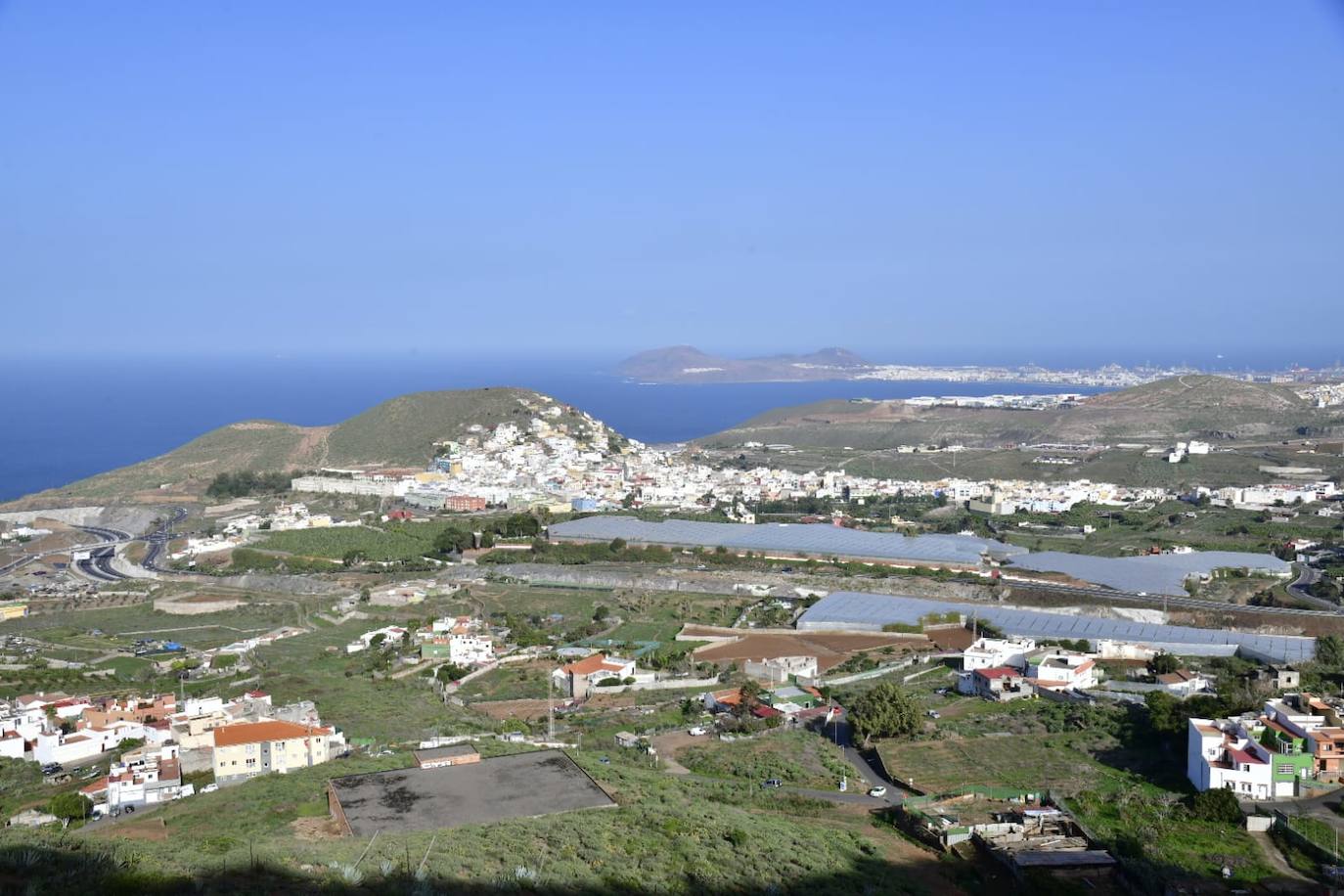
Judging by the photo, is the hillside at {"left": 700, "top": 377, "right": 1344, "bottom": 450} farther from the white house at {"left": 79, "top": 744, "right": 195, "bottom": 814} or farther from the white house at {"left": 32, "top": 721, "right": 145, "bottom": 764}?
the white house at {"left": 79, "top": 744, "right": 195, "bottom": 814}

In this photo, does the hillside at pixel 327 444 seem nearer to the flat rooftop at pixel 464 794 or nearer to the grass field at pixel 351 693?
the grass field at pixel 351 693

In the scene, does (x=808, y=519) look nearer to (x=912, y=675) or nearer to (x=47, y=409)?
(x=912, y=675)

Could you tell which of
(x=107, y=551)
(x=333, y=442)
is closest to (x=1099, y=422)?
(x=333, y=442)

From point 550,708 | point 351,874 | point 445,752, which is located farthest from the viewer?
point 550,708

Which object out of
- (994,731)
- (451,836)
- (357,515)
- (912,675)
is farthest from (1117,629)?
(357,515)

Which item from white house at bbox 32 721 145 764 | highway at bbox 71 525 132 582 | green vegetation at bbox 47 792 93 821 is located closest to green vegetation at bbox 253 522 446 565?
highway at bbox 71 525 132 582

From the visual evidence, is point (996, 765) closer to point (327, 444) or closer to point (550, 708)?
point (550, 708)
